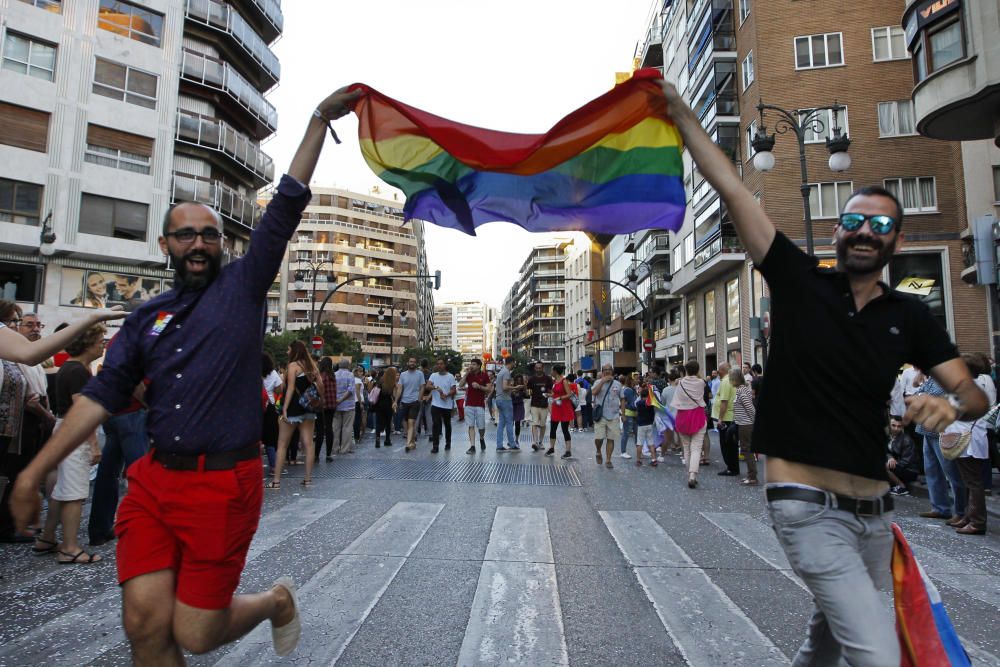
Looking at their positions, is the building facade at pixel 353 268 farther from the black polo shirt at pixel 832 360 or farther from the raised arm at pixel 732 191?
the black polo shirt at pixel 832 360

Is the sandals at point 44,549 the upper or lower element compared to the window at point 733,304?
lower

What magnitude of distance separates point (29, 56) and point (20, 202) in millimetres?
6020

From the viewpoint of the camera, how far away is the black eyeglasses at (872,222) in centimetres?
236

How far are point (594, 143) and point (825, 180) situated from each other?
27617 mm

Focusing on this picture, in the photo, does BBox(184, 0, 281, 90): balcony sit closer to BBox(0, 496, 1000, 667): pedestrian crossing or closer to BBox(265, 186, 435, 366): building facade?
BBox(0, 496, 1000, 667): pedestrian crossing

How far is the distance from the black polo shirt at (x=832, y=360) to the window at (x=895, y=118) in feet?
98.0

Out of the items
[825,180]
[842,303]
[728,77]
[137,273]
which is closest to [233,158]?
[137,273]

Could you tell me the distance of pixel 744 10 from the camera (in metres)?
31.0

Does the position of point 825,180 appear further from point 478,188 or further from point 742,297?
point 478,188

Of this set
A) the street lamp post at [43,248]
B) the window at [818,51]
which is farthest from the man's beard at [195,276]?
the window at [818,51]

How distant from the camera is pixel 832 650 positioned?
7.61 feet

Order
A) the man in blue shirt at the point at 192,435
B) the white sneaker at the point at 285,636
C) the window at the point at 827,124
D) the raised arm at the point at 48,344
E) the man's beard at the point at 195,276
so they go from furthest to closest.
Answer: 1. the window at the point at 827,124
2. the raised arm at the point at 48,344
3. the white sneaker at the point at 285,636
4. the man's beard at the point at 195,276
5. the man in blue shirt at the point at 192,435

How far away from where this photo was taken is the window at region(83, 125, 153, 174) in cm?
2716

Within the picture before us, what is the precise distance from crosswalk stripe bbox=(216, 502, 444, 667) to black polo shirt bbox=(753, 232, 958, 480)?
2444 millimetres
